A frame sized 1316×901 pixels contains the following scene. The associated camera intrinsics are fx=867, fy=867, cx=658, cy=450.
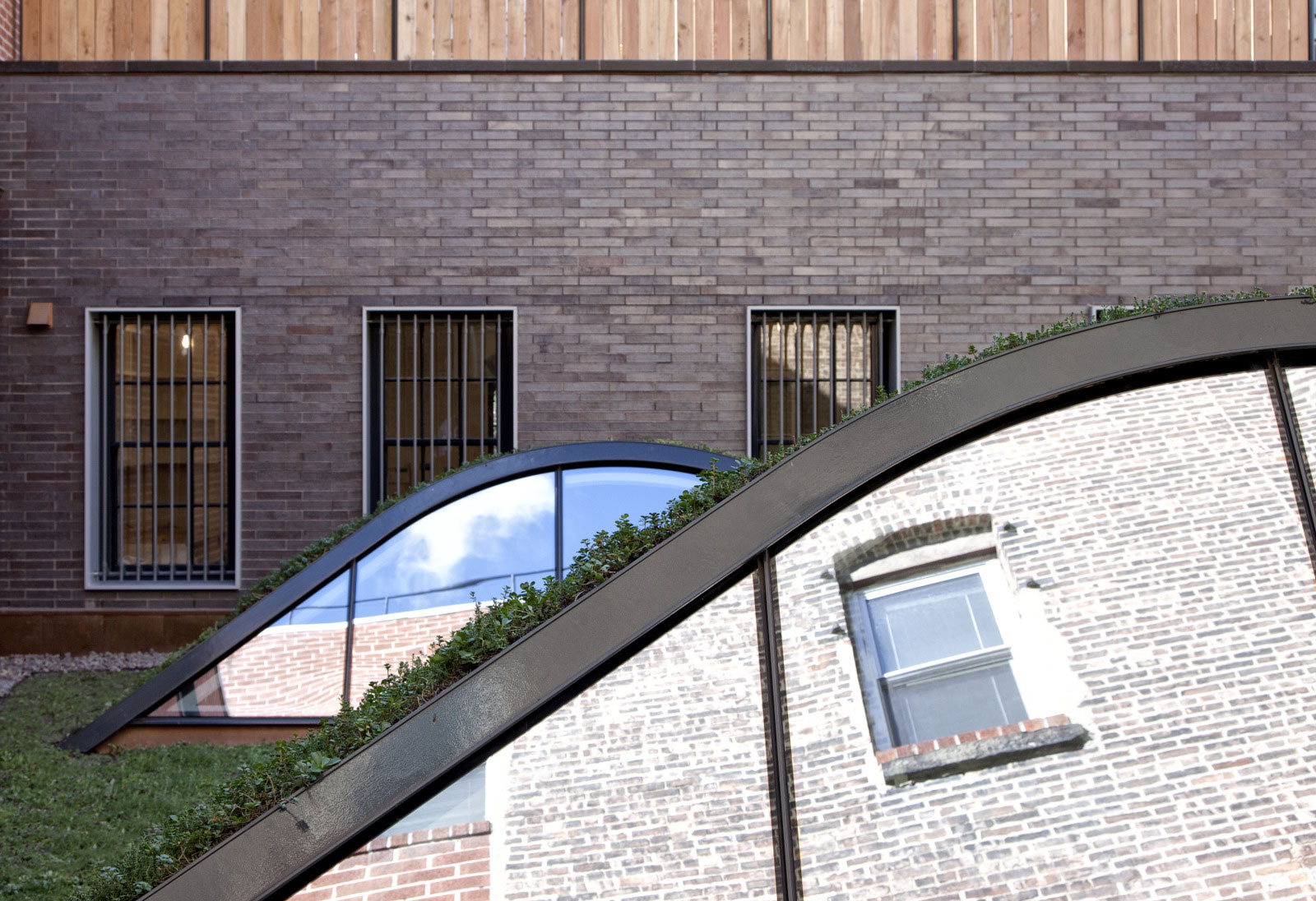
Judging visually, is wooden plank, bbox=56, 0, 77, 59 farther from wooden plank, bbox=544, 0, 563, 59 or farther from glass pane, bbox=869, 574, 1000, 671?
glass pane, bbox=869, 574, 1000, 671

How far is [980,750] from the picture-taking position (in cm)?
140

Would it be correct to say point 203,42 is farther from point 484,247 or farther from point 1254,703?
point 1254,703

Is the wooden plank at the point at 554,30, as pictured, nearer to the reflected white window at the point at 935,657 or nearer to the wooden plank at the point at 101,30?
the wooden plank at the point at 101,30

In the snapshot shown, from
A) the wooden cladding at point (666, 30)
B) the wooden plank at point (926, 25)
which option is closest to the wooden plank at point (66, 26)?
the wooden cladding at point (666, 30)

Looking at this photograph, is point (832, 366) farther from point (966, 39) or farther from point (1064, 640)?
point (1064, 640)

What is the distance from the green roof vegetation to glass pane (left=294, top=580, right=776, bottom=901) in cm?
27

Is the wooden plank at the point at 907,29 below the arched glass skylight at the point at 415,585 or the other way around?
the other way around

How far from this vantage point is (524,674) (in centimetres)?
160

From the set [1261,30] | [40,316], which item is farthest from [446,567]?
[1261,30]

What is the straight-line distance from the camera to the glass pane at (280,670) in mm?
4996

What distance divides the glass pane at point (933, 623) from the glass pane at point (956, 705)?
44 millimetres

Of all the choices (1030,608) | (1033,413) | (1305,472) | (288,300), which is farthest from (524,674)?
(288,300)

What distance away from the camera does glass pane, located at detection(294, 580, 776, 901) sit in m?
1.40

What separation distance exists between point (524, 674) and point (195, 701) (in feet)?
14.5
